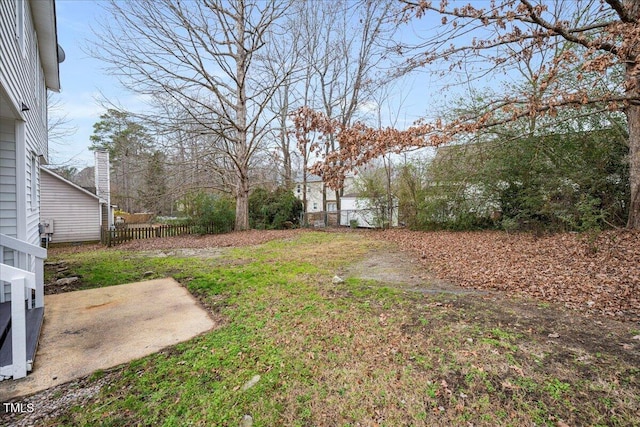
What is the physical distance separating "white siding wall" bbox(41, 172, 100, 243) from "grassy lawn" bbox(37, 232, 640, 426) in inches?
518

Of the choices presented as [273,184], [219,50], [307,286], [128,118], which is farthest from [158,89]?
[307,286]

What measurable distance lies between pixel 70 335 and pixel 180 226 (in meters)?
10.9

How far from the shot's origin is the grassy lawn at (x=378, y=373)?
200 cm

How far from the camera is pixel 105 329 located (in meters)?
3.38

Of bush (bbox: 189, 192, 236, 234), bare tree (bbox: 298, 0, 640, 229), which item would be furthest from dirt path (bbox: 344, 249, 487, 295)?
bush (bbox: 189, 192, 236, 234)

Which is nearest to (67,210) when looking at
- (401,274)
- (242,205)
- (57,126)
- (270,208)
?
(57,126)

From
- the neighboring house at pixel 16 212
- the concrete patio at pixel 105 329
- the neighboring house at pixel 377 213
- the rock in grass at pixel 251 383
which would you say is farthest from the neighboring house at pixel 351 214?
the rock in grass at pixel 251 383

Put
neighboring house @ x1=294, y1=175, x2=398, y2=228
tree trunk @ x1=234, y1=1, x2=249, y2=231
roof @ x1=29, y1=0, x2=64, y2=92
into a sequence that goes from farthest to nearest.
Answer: neighboring house @ x1=294, y1=175, x2=398, y2=228 < tree trunk @ x1=234, y1=1, x2=249, y2=231 < roof @ x1=29, y1=0, x2=64, y2=92

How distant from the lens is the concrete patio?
8.30 ft

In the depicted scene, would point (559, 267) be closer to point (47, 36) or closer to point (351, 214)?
point (47, 36)

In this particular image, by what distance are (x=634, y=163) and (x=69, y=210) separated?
62.2 ft

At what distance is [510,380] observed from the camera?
7.48 feet

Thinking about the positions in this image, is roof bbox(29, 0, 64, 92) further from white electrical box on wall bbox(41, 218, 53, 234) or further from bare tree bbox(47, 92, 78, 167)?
bare tree bbox(47, 92, 78, 167)

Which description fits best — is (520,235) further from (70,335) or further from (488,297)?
(70,335)
